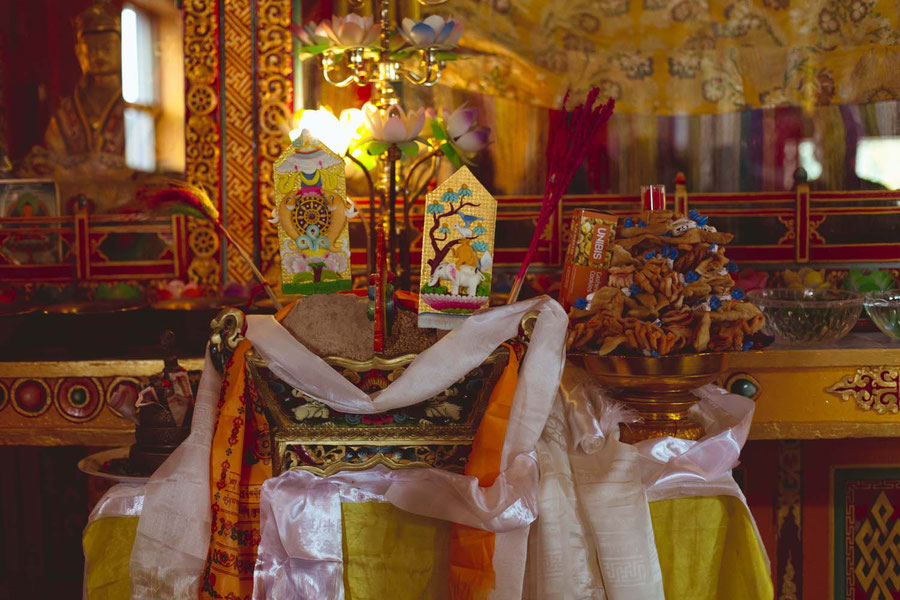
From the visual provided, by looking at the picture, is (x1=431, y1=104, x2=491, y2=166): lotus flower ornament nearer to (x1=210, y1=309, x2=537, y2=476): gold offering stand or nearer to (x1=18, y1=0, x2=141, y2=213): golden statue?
(x1=210, y1=309, x2=537, y2=476): gold offering stand

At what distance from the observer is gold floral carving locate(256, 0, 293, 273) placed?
307cm

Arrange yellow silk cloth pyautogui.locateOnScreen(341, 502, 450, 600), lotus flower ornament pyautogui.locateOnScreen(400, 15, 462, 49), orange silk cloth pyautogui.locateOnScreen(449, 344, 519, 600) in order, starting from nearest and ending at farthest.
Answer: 1. orange silk cloth pyautogui.locateOnScreen(449, 344, 519, 600)
2. yellow silk cloth pyautogui.locateOnScreen(341, 502, 450, 600)
3. lotus flower ornament pyautogui.locateOnScreen(400, 15, 462, 49)

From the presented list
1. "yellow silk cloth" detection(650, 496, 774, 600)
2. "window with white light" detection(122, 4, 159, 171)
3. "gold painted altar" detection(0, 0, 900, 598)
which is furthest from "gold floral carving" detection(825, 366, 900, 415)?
"window with white light" detection(122, 4, 159, 171)

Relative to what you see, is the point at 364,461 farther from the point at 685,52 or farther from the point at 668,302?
the point at 685,52

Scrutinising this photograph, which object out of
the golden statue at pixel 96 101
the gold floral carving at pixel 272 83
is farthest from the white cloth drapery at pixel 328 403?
the golden statue at pixel 96 101

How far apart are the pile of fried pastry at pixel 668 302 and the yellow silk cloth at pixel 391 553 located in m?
0.47

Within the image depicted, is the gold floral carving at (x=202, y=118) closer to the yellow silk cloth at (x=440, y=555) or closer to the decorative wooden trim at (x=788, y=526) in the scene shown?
the yellow silk cloth at (x=440, y=555)

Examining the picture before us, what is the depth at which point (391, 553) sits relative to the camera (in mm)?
1409

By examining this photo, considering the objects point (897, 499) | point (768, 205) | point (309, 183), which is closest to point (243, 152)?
point (309, 183)

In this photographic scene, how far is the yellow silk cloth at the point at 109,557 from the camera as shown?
57.6 inches

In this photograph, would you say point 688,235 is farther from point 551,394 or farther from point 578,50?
point 578,50

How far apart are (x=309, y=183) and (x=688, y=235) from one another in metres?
0.74

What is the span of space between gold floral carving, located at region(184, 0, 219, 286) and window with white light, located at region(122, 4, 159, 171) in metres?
0.14

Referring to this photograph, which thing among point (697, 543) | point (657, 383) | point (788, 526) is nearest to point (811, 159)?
point (788, 526)
